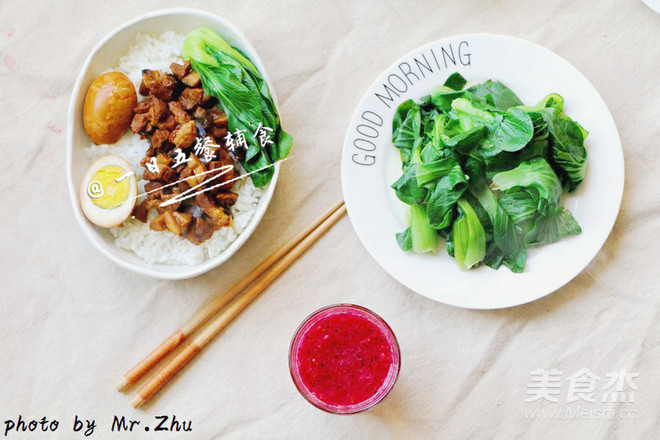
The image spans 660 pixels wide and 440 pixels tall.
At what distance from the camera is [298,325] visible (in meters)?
2.33

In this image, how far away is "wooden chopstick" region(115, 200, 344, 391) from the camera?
2.28 m

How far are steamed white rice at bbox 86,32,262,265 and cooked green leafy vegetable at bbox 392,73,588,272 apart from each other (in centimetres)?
55

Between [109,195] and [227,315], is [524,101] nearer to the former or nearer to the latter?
[227,315]

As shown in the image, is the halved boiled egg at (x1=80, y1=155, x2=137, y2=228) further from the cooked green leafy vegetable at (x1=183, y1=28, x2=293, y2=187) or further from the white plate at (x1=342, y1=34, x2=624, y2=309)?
the white plate at (x1=342, y1=34, x2=624, y2=309)

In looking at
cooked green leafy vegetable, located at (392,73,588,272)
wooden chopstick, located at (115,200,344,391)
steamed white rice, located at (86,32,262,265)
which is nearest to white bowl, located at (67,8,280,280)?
steamed white rice, located at (86,32,262,265)

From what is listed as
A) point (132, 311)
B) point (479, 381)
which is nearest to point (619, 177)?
point (479, 381)

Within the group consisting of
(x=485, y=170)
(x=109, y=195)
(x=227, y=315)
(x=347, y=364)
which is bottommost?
(x=347, y=364)

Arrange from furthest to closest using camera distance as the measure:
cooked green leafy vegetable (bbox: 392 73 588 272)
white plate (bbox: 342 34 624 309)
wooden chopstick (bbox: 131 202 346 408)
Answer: wooden chopstick (bbox: 131 202 346 408), white plate (bbox: 342 34 624 309), cooked green leafy vegetable (bbox: 392 73 588 272)

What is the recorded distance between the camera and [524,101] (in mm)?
2215

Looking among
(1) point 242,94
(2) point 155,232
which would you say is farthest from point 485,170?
(2) point 155,232

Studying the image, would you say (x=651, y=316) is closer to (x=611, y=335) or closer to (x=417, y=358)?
(x=611, y=335)

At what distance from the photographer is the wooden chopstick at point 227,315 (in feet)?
7.47

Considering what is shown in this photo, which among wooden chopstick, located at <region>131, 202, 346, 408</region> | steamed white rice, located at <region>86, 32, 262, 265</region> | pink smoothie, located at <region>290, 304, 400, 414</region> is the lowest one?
pink smoothie, located at <region>290, 304, 400, 414</region>

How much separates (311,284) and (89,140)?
3.14 feet
